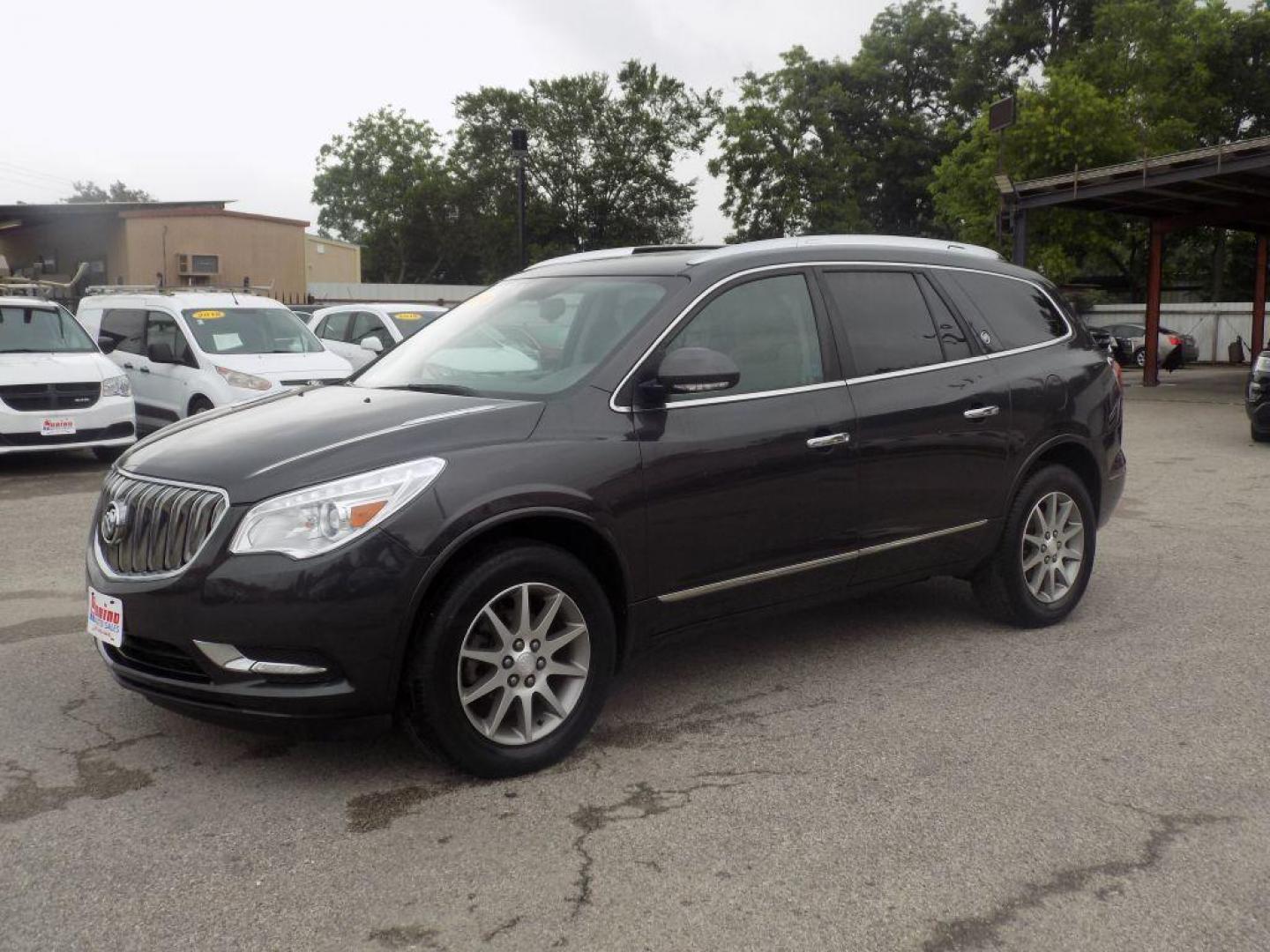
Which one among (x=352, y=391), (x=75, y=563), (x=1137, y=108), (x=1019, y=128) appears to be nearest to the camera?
(x=352, y=391)

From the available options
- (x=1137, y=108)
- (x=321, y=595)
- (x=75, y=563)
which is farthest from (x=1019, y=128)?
(x=321, y=595)

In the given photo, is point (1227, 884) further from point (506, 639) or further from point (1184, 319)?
point (1184, 319)

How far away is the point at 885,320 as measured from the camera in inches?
200

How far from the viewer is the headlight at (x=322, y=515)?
11.6 feet

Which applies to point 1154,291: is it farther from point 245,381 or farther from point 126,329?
point 126,329

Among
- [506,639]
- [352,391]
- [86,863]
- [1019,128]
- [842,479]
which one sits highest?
[1019,128]

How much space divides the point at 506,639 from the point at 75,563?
14.8 feet

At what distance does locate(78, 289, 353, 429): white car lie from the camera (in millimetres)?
12242

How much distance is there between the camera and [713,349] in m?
4.44

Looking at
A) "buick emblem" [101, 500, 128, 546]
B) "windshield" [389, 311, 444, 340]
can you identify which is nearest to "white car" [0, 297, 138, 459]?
"windshield" [389, 311, 444, 340]

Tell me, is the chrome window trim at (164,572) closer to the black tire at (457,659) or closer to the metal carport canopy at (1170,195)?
the black tire at (457,659)

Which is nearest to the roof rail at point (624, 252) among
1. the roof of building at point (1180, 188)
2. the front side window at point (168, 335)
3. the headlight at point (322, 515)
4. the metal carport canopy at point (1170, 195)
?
the headlight at point (322, 515)

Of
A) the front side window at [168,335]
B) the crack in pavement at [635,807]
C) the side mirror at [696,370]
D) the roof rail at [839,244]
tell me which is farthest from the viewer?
the front side window at [168,335]

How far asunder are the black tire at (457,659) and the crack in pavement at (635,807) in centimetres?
31
